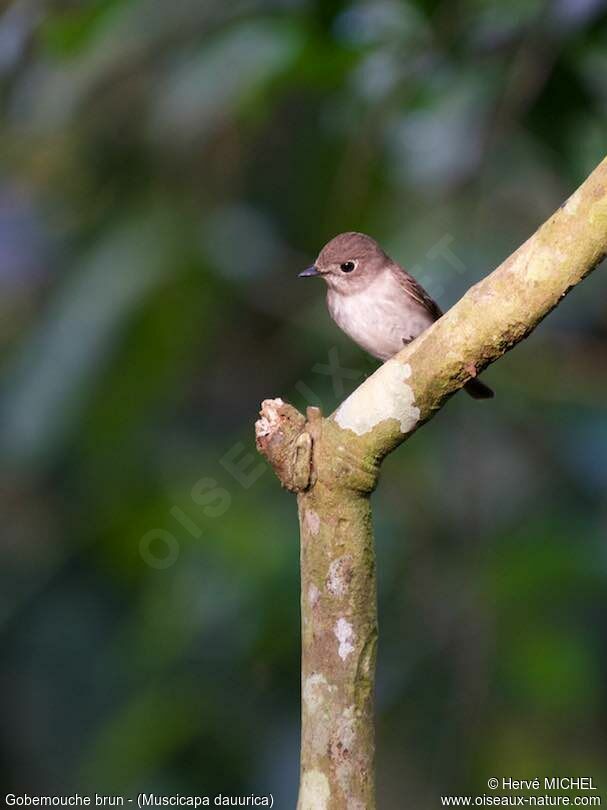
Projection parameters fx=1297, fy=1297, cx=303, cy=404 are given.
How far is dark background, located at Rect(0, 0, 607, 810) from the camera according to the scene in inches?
150

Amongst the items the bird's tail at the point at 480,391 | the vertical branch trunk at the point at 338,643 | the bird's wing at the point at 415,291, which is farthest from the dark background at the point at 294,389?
the vertical branch trunk at the point at 338,643

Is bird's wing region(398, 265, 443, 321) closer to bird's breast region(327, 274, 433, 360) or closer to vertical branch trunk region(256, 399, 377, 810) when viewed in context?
bird's breast region(327, 274, 433, 360)

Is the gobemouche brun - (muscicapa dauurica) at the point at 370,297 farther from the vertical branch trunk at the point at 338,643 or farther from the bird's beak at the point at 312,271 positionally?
the vertical branch trunk at the point at 338,643

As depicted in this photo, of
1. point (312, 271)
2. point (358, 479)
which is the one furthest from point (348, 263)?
point (358, 479)

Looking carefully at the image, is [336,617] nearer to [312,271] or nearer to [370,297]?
[312,271]

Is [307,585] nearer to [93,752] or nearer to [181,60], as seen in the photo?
[93,752]

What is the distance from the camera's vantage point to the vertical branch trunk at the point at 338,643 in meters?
2.40

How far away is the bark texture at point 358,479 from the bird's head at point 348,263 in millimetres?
1910

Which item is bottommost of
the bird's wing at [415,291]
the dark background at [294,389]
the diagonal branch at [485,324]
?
the diagonal branch at [485,324]

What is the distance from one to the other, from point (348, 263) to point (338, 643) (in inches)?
92.8

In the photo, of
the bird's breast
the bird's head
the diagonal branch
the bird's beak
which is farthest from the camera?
the bird's breast

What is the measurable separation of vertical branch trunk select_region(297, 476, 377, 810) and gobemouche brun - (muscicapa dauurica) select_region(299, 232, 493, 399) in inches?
82.2

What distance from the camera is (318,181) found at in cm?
449

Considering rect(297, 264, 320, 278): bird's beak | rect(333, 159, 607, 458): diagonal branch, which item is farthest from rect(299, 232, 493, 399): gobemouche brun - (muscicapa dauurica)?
rect(333, 159, 607, 458): diagonal branch
